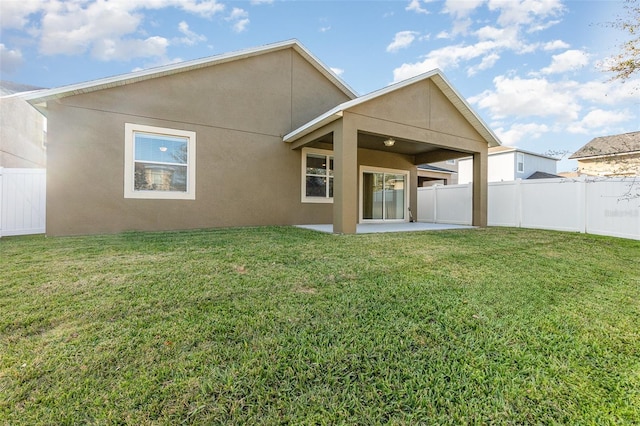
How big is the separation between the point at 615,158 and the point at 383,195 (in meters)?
9.38

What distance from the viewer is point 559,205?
928 cm

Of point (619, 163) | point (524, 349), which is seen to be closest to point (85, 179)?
point (524, 349)

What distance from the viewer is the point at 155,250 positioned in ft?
16.6

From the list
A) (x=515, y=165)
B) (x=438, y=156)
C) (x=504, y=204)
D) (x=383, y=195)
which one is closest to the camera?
(x=504, y=204)

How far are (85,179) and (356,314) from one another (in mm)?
7824

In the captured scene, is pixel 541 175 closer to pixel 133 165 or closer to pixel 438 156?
pixel 438 156

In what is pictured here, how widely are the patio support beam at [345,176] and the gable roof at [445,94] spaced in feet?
1.25

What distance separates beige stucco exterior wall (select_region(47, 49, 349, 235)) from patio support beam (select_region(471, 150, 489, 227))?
5413 mm

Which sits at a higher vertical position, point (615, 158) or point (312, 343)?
point (615, 158)

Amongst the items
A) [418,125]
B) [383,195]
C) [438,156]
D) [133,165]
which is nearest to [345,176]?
[418,125]

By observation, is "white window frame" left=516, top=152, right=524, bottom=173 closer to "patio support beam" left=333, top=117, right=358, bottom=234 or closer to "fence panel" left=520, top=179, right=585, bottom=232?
"fence panel" left=520, top=179, right=585, bottom=232

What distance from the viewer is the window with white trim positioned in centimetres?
992

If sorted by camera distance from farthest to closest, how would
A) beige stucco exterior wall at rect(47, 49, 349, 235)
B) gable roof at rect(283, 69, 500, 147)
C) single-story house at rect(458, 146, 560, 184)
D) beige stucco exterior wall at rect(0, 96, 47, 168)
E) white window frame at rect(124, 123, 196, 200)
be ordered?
single-story house at rect(458, 146, 560, 184)
beige stucco exterior wall at rect(0, 96, 47, 168)
white window frame at rect(124, 123, 196, 200)
gable roof at rect(283, 69, 500, 147)
beige stucco exterior wall at rect(47, 49, 349, 235)

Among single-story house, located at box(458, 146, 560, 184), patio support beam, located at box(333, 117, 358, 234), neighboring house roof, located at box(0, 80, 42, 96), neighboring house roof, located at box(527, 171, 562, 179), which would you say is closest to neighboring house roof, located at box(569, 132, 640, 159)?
neighboring house roof, located at box(527, 171, 562, 179)
